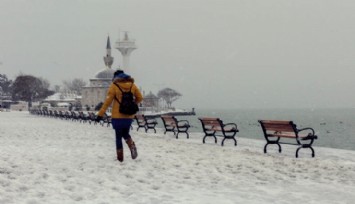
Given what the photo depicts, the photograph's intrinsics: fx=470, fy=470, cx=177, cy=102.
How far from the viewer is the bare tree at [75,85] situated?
17714cm

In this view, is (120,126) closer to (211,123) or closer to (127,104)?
(127,104)

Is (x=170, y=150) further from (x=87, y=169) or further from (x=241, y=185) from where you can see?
(x=241, y=185)

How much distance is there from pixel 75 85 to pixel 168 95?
35.6m

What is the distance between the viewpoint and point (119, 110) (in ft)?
30.8

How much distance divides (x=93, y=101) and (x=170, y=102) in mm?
55550

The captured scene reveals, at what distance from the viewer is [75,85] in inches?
7037

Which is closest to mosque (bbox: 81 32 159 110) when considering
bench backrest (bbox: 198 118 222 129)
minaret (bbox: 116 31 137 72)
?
minaret (bbox: 116 31 137 72)

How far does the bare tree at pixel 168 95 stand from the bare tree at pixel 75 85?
30244 mm

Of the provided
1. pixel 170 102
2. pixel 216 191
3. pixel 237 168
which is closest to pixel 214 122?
pixel 237 168

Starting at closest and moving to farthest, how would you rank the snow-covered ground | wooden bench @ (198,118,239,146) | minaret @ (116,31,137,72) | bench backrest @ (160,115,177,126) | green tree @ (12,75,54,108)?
the snow-covered ground, wooden bench @ (198,118,239,146), bench backrest @ (160,115,177,126), minaret @ (116,31,137,72), green tree @ (12,75,54,108)

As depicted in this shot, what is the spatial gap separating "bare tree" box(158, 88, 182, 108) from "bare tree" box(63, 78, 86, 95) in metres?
30.2

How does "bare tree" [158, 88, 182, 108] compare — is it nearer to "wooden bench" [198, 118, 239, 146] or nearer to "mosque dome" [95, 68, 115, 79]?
"mosque dome" [95, 68, 115, 79]

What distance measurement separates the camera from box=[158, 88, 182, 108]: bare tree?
181500mm

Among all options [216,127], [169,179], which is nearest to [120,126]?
[169,179]
